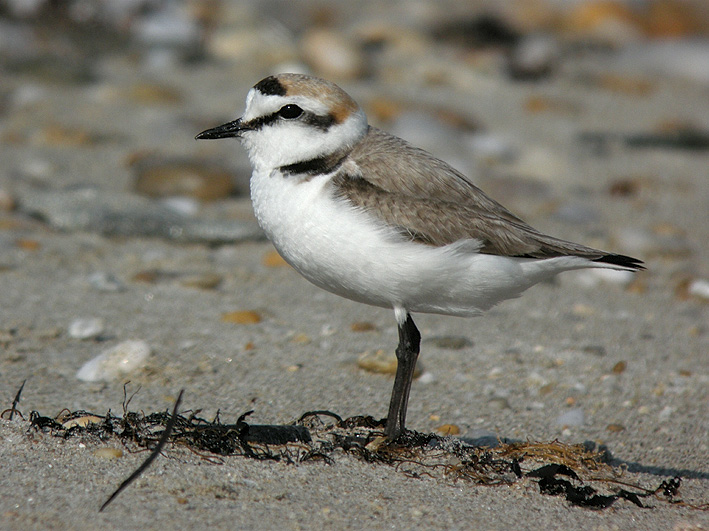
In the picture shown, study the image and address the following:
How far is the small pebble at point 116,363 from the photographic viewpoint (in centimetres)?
394

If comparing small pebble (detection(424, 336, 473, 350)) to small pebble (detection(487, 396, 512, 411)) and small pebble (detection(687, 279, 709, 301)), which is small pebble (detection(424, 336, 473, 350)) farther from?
small pebble (detection(687, 279, 709, 301))

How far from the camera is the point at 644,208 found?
6.69m

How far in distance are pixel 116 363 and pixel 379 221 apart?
1.50 metres

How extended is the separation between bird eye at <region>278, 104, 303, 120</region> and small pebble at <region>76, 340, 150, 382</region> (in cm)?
136

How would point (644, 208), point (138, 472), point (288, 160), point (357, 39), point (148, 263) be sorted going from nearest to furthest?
point (138, 472) < point (288, 160) < point (148, 263) < point (644, 208) < point (357, 39)

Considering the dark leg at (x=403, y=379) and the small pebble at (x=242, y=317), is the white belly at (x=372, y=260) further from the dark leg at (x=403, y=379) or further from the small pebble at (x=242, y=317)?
the small pebble at (x=242, y=317)

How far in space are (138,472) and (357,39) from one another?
7701 millimetres

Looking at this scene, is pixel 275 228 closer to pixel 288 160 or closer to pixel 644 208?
pixel 288 160

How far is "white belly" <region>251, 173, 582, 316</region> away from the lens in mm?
3186

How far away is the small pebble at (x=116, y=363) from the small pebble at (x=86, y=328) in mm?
288

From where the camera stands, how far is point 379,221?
10.6 feet

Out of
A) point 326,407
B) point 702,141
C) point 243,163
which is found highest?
point 702,141

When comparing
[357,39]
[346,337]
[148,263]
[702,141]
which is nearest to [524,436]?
[346,337]

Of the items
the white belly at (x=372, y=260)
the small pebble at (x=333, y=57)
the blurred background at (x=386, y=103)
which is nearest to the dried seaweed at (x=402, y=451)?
the white belly at (x=372, y=260)
